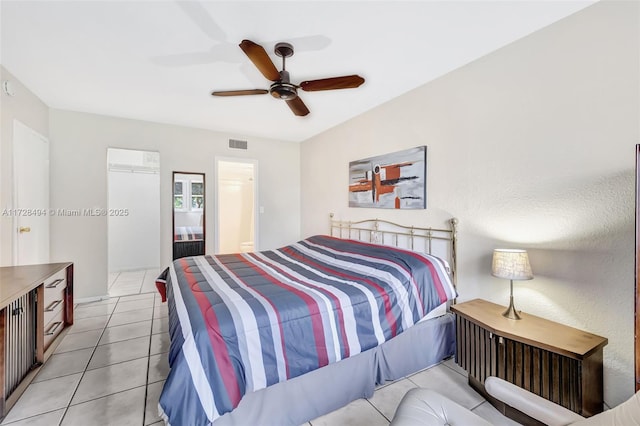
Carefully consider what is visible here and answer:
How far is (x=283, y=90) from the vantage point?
206cm

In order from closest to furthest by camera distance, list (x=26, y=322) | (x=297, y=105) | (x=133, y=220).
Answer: (x=26, y=322) < (x=297, y=105) < (x=133, y=220)

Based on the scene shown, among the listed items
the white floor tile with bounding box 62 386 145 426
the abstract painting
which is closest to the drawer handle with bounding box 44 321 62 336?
the white floor tile with bounding box 62 386 145 426

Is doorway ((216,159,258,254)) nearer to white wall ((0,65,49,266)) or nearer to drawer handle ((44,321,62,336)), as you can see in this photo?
white wall ((0,65,49,266))

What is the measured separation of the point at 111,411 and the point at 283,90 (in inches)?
97.4

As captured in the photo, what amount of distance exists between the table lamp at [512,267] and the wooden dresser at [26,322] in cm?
303

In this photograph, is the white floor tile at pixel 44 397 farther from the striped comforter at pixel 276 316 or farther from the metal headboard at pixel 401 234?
the metal headboard at pixel 401 234

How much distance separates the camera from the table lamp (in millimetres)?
1813

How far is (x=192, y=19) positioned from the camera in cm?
187

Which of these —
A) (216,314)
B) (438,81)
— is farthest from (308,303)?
(438,81)

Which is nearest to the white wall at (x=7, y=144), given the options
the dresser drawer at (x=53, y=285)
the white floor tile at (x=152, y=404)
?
the dresser drawer at (x=53, y=285)

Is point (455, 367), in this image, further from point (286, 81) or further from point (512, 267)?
point (286, 81)

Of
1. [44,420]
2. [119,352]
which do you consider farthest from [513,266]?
[119,352]

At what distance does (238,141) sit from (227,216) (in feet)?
9.47

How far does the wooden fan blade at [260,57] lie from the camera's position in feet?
5.46
